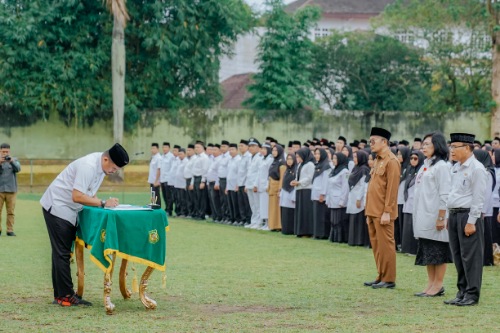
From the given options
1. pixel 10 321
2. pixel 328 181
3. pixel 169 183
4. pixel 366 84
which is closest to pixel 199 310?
pixel 10 321

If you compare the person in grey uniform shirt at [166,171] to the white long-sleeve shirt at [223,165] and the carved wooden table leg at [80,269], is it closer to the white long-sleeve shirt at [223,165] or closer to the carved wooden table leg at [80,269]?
the white long-sleeve shirt at [223,165]

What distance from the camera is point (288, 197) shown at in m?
20.5

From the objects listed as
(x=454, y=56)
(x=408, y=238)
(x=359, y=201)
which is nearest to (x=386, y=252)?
(x=408, y=238)

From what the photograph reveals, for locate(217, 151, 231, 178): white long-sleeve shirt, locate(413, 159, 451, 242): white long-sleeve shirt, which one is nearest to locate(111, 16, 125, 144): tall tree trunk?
locate(217, 151, 231, 178): white long-sleeve shirt

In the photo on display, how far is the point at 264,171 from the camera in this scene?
21922 mm

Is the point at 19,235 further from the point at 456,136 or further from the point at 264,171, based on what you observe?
the point at 456,136

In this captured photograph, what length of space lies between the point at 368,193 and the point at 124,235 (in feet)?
11.4

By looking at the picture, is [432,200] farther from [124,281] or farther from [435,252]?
[124,281]

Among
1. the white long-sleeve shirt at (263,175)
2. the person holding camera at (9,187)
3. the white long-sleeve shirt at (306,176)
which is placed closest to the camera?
the person holding camera at (9,187)

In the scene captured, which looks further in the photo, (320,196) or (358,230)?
(320,196)

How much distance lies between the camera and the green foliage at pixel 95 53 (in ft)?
114

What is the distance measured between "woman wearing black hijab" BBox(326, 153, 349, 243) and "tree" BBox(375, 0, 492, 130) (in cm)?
2285

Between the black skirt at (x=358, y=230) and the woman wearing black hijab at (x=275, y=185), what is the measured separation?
3.46m

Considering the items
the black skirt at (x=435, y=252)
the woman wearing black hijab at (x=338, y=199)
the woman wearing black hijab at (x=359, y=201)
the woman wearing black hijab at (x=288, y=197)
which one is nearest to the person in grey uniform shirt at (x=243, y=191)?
the woman wearing black hijab at (x=288, y=197)
